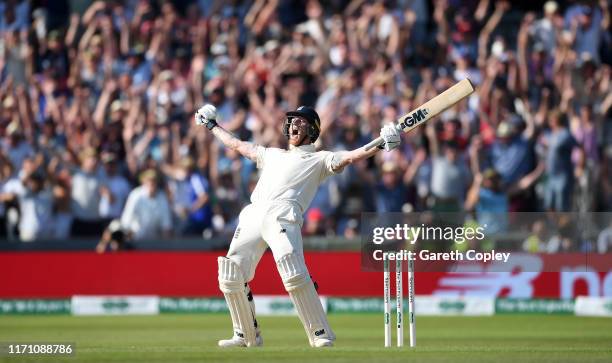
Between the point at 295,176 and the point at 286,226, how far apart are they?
0.38m

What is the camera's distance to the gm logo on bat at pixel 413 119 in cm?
920

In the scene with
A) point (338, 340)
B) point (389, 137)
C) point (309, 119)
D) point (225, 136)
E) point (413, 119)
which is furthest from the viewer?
point (338, 340)

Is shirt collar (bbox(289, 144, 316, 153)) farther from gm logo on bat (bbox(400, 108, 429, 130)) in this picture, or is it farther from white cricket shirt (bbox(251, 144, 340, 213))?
gm logo on bat (bbox(400, 108, 429, 130))

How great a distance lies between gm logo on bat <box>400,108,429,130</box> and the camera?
920 centimetres

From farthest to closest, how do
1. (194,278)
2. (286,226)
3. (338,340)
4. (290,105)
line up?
(290,105) < (194,278) < (338,340) < (286,226)

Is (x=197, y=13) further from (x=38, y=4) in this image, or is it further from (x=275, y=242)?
(x=275, y=242)

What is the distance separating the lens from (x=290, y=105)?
1689 centimetres

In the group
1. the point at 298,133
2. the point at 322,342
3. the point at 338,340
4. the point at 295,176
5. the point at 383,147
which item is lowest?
the point at 338,340

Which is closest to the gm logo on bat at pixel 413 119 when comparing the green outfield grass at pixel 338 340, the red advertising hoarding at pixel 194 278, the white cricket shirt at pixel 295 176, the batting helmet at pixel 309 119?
the white cricket shirt at pixel 295 176

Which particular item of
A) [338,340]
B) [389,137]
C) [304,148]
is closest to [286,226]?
[304,148]

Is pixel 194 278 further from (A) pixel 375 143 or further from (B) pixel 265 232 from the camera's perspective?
(A) pixel 375 143

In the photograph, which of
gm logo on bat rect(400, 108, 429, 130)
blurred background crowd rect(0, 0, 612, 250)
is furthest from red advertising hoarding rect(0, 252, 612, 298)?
gm logo on bat rect(400, 108, 429, 130)

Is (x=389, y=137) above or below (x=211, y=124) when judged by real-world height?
below

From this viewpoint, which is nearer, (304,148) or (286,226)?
(286,226)
